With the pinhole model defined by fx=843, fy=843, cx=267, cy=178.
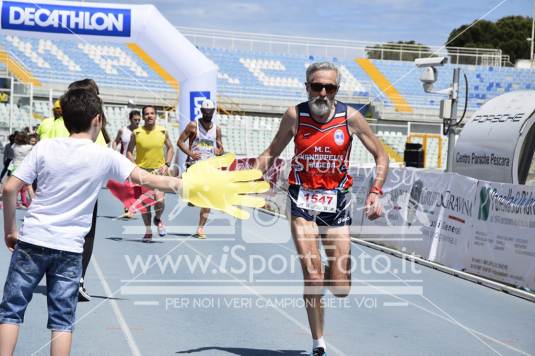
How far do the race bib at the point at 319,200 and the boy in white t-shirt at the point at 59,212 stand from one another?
1.72 meters

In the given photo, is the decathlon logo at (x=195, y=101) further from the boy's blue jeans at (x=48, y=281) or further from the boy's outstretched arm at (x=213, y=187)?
the boy's blue jeans at (x=48, y=281)

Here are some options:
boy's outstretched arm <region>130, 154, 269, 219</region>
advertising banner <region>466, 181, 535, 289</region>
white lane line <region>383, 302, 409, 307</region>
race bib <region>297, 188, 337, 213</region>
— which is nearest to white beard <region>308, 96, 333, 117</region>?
race bib <region>297, 188, 337, 213</region>

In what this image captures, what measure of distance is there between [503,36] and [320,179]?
3336 inches

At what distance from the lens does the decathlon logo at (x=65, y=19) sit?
1902 cm

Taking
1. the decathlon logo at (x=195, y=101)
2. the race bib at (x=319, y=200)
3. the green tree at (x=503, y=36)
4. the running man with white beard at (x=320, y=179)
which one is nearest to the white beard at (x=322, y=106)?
the running man with white beard at (x=320, y=179)

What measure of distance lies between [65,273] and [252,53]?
4382 centimetres

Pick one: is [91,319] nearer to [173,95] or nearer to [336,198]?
[336,198]

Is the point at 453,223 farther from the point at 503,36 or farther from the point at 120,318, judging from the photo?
the point at 503,36

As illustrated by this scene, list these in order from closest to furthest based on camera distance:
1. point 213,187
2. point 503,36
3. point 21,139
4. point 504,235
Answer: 1. point 213,187
2. point 504,235
3. point 21,139
4. point 503,36

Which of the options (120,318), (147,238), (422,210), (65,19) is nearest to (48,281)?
(120,318)

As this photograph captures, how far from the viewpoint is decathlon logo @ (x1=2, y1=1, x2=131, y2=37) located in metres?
19.0

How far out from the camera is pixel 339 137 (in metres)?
5.83

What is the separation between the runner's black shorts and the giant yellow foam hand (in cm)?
118

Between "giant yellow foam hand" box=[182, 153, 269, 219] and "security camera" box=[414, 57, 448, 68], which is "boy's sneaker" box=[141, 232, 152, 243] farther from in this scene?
"security camera" box=[414, 57, 448, 68]
